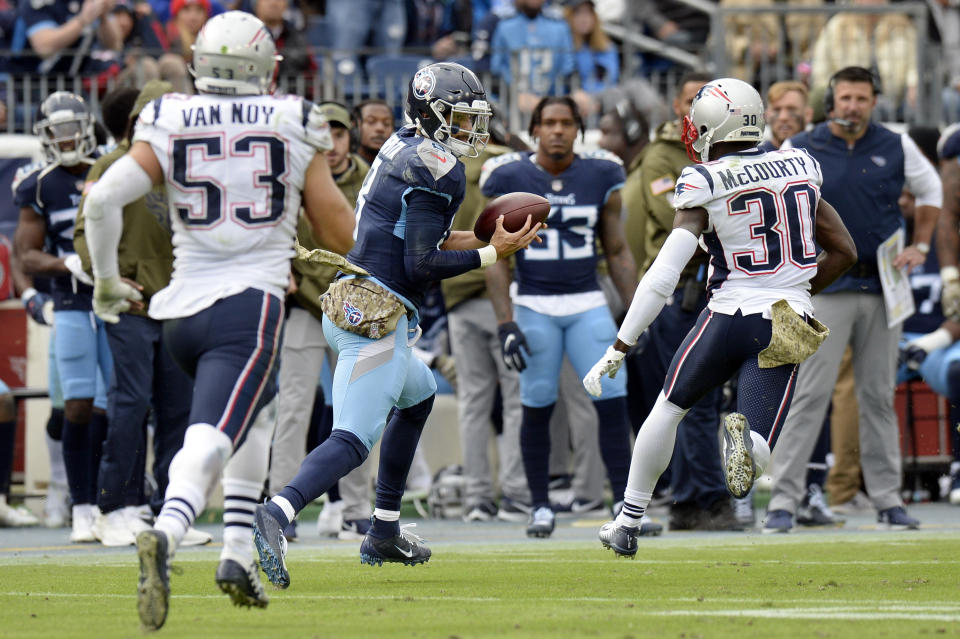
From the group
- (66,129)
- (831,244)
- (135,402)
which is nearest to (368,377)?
(831,244)

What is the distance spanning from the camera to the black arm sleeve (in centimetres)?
584

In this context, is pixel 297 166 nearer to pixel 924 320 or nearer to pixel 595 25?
pixel 924 320

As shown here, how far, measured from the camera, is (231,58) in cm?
525

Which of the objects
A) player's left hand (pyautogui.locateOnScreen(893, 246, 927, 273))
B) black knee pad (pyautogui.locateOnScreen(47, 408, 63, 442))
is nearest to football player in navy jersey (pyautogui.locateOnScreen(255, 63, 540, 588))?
player's left hand (pyautogui.locateOnScreen(893, 246, 927, 273))

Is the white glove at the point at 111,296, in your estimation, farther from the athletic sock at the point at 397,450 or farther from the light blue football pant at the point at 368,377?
the athletic sock at the point at 397,450

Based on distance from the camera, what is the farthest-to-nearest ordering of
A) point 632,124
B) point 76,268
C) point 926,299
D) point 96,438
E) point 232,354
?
point 926,299 < point 632,124 < point 96,438 < point 76,268 < point 232,354

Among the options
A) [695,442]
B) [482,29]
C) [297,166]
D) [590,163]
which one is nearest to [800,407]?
[695,442]

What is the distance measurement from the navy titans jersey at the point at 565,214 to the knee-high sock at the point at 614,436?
634 mm

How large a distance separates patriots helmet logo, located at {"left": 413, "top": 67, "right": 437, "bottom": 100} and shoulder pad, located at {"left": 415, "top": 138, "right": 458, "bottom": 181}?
0.71 feet

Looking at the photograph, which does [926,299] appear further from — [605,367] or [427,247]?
[427,247]

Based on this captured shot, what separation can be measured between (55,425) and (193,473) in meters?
5.24

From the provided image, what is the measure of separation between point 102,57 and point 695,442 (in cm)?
674

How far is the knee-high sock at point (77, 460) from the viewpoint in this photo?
857 centimetres

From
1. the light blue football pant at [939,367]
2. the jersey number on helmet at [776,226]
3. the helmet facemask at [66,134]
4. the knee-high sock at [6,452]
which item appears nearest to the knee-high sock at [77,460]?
the knee-high sock at [6,452]
